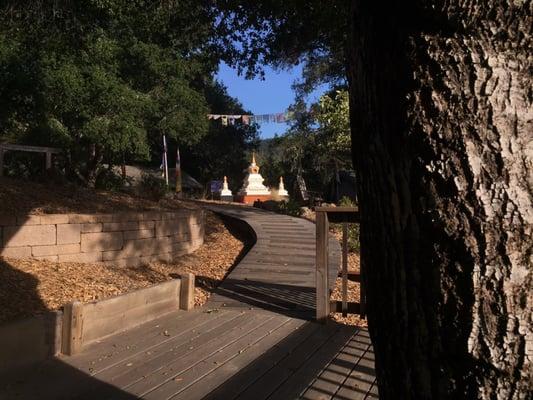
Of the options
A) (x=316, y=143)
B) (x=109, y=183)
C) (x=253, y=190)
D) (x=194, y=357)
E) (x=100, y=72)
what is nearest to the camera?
(x=194, y=357)

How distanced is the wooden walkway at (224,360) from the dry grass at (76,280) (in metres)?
0.94

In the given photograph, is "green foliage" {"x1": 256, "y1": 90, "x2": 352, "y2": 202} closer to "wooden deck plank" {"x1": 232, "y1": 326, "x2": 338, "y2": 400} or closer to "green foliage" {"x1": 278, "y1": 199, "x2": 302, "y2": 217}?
"green foliage" {"x1": 278, "y1": 199, "x2": 302, "y2": 217}

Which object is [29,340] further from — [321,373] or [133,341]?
[321,373]

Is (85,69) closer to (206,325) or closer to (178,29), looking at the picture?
(178,29)

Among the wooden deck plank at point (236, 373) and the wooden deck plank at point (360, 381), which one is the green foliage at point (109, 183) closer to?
the wooden deck plank at point (236, 373)

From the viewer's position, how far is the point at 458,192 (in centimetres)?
147

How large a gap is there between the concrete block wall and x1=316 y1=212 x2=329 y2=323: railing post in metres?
3.74

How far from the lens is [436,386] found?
151cm

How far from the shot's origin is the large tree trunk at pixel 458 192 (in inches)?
56.5

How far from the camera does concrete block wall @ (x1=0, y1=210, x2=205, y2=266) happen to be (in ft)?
24.9

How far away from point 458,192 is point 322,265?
180 inches

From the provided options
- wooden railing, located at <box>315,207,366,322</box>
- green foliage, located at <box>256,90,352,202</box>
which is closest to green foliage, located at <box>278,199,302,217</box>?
green foliage, located at <box>256,90,352,202</box>

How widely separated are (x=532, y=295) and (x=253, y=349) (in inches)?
155

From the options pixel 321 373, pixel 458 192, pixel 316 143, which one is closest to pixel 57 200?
pixel 321 373
